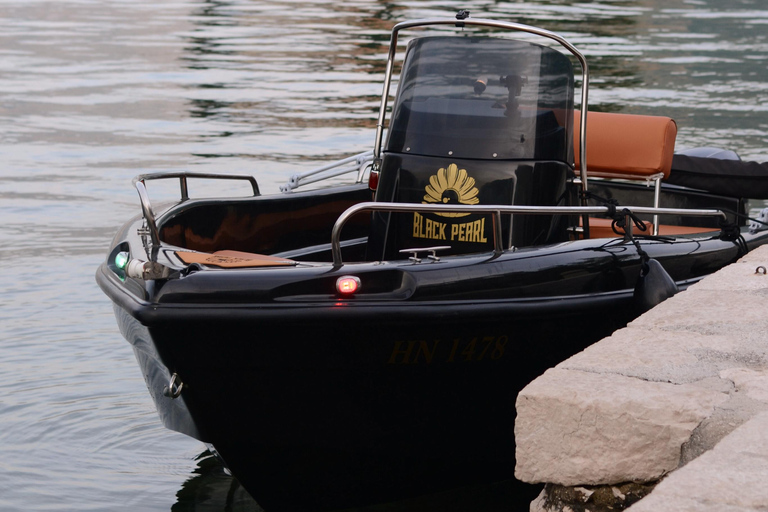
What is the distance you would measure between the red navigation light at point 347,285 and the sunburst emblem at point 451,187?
0.95 m

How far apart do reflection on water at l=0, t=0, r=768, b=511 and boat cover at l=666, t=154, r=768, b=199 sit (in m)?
2.65

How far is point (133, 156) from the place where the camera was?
12102mm

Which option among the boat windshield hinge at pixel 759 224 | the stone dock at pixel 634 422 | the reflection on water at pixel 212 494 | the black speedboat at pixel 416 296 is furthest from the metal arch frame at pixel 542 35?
the stone dock at pixel 634 422

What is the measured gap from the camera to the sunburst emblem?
4.72 meters

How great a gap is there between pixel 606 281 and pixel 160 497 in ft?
6.88

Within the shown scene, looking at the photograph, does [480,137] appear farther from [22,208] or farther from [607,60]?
[607,60]

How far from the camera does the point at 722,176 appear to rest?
6.25 m

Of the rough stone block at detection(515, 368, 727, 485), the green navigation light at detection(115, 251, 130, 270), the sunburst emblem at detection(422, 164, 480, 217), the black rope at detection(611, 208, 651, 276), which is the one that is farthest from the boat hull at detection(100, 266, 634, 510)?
the rough stone block at detection(515, 368, 727, 485)

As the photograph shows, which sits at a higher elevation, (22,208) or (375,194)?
(375,194)

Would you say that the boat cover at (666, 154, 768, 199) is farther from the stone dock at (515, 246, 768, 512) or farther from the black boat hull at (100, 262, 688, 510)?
the stone dock at (515, 246, 768, 512)

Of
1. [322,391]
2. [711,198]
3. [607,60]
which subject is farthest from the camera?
[607,60]

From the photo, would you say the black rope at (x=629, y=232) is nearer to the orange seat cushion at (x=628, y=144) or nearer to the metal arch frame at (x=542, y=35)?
the metal arch frame at (x=542, y=35)

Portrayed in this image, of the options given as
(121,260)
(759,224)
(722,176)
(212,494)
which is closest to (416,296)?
(121,260)

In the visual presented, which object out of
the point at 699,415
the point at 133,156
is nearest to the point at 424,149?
the point at 699,415
